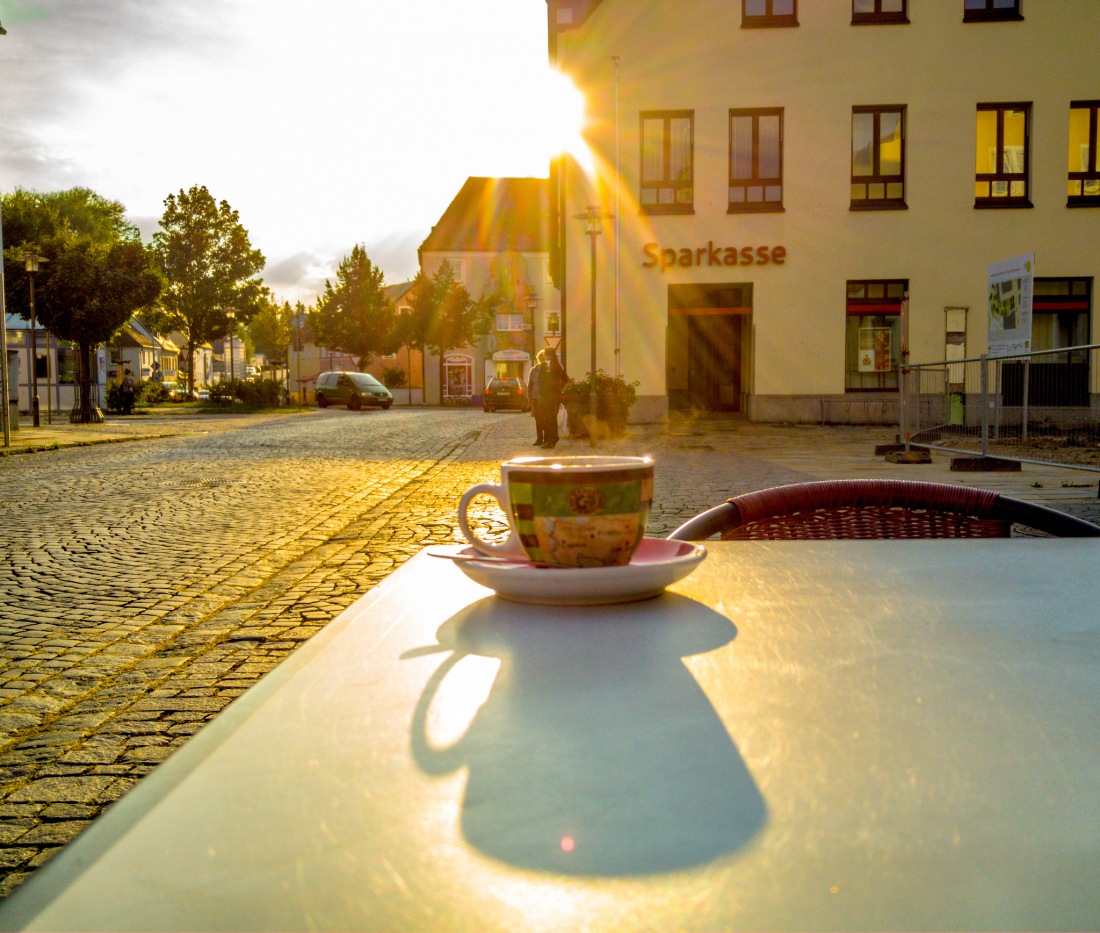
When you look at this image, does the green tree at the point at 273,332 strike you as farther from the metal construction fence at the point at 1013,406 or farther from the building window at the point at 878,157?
the metal construction fence at the point at 1013,406

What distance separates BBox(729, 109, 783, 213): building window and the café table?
22.4 meters

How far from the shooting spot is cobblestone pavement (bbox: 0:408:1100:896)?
3.17 meters

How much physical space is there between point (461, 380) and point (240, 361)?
275 ft

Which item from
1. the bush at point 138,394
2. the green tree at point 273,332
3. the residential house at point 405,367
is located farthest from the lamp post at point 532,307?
the green tree at point 273,332

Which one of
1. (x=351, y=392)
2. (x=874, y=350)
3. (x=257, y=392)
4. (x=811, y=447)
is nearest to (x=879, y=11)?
(x=874, y=350)

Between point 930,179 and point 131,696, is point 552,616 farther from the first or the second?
point 930,179

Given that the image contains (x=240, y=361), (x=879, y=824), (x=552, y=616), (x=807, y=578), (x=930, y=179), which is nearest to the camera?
(x=879, y=824)

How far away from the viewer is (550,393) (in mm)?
16859

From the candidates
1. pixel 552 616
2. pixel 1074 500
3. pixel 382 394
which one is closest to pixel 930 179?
pixel 1074 500

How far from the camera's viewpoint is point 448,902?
20.0 inches

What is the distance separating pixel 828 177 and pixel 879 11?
3.56 m

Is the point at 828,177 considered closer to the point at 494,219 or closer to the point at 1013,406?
the point at 1013,406

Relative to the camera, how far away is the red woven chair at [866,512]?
87.3 inches

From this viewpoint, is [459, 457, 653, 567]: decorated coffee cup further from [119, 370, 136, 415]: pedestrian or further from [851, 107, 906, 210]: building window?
[119, 370, 136, 415]: pedestrian
